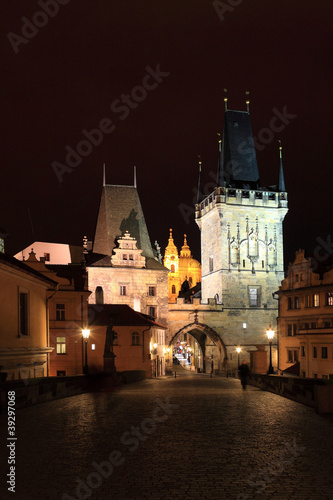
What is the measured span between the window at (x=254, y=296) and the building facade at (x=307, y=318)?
705 centimetres

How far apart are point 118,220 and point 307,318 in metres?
22.6

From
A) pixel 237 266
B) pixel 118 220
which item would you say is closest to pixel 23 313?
pixel 118 220

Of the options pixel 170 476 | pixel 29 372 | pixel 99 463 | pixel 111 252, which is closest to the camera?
pixel 170 476

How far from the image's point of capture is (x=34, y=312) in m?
26.0

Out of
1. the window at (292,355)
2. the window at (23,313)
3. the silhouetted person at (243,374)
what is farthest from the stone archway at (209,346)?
the window at (23,313)

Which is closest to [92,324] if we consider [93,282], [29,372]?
[93,282]

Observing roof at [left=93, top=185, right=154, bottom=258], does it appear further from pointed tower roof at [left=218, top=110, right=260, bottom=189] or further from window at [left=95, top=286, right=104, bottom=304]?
pointed tower roof at [left=218, top=110, right=260, bottom=189]

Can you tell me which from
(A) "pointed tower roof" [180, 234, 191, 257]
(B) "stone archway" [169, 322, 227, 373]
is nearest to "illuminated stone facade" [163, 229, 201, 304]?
(A) "pointed tower roof" [180, 234, 191, 257]

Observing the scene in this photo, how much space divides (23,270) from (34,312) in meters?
3.75

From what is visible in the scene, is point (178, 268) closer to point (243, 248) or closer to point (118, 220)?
point (243, 248)

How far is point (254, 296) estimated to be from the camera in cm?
Answer: 6419

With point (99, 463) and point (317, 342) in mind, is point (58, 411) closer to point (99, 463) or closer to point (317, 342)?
point (99, 463)

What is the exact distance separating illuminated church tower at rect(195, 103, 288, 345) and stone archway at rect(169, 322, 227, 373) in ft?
5.44

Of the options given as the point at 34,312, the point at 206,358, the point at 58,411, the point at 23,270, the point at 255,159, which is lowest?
the point at 206,358
